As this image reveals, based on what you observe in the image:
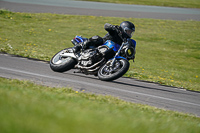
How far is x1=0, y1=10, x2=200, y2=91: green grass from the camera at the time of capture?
13.6 meters

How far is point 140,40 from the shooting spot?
23.2m

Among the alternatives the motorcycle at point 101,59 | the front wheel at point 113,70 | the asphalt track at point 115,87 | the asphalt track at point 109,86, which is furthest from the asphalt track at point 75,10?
the front wheel at point 113,70

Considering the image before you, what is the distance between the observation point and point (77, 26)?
25078mm

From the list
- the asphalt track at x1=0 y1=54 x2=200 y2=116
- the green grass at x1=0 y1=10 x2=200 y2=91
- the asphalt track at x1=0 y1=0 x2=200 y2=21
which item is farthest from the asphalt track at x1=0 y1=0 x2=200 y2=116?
the asphalt track at x1=0 y1=0 x2=200 y2=21

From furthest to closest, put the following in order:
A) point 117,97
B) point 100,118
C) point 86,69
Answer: point 86,69
point 117,97
point 100,118

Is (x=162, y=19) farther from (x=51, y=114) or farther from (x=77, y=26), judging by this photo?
(x=51, y=114)

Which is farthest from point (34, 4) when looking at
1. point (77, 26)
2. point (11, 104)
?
point (11, 104)

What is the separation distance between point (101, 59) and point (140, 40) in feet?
47.5

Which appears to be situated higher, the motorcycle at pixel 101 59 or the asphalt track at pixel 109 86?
the motorcycle at pixel 101 59

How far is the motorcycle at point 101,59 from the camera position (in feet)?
29.0

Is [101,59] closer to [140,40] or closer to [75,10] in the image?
[140,40]

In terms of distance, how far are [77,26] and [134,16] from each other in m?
8.59

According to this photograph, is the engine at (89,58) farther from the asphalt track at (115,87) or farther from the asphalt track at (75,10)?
the asphalt track at (75,10)

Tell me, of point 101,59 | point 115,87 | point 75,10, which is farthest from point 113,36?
point 75,10
